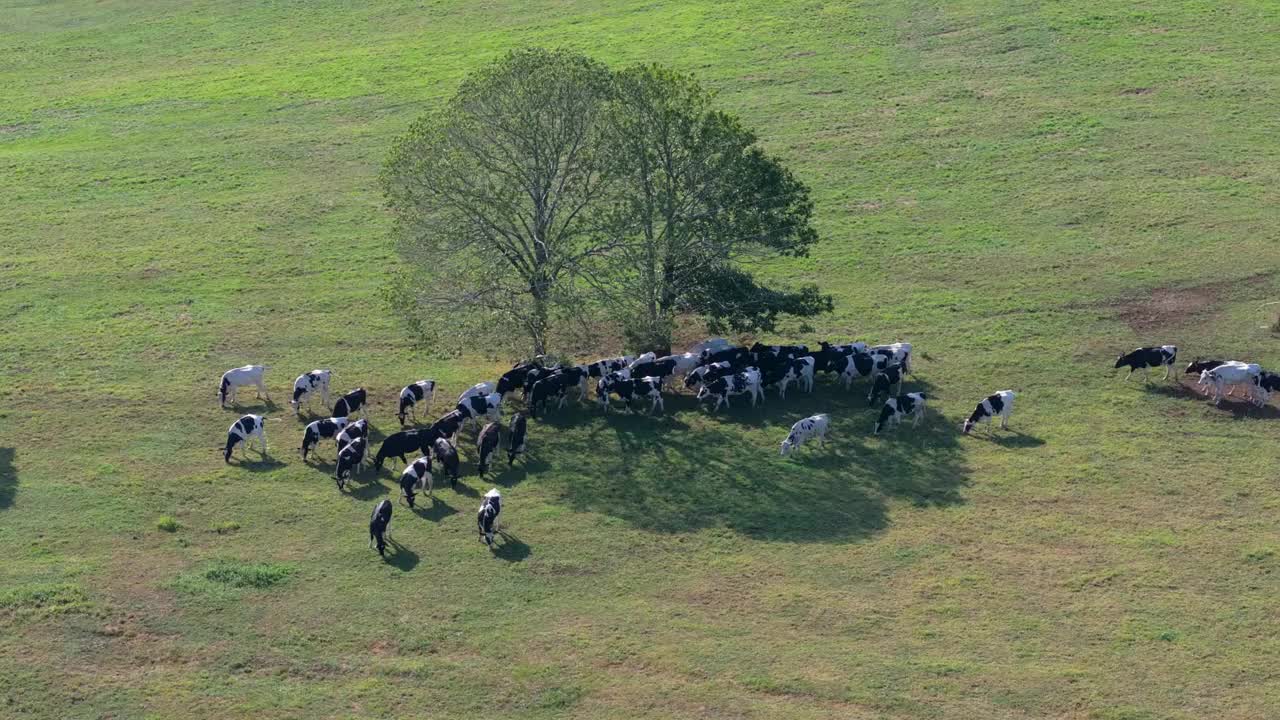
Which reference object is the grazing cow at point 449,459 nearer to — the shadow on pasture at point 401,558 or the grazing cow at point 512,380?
the shadow on pasture at point 401,558

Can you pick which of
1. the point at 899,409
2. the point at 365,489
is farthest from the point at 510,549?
the point at 899,409

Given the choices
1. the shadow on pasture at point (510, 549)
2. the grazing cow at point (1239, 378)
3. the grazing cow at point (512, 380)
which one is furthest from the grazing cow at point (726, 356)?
the grazing cow at point (1239, 378)

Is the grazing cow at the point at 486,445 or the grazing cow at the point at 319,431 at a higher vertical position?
the grazing cow at the point at 319,431

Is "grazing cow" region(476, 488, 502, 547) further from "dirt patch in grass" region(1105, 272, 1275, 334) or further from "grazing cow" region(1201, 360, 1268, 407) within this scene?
"dirt patch in grass" region(1105, 272, 1275, 334)

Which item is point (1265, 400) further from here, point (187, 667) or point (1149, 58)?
point (1149, 58)

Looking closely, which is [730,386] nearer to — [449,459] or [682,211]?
[682,211]

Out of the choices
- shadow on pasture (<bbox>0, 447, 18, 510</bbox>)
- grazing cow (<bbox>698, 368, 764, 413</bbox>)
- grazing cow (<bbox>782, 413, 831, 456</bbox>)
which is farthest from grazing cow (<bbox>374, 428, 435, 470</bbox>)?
grazing cow (<bbox>782, 413, 831, 456</bbox>)
